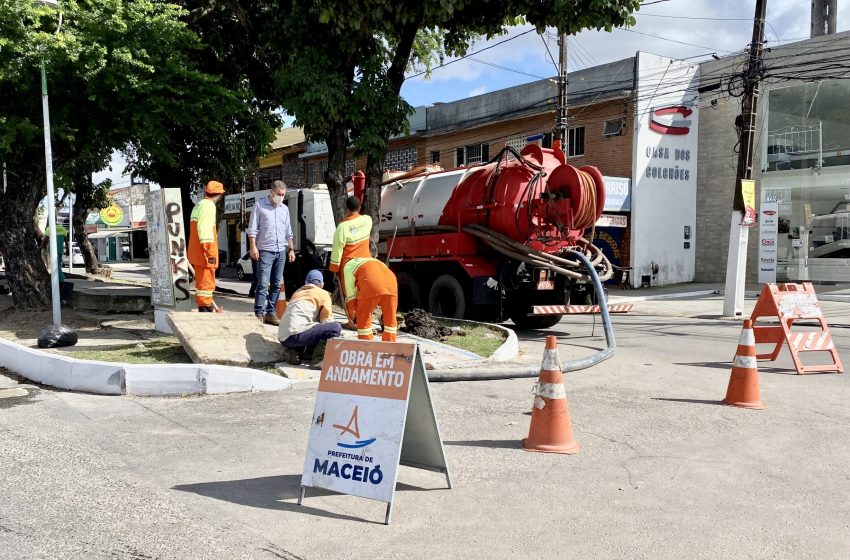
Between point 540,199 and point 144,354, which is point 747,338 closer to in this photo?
point 540,199

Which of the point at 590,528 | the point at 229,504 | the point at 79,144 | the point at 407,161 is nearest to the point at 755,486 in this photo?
the point at 590,528

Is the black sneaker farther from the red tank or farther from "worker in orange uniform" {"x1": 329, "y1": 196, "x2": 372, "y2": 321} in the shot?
the red tank

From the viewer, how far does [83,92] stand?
11.2 m

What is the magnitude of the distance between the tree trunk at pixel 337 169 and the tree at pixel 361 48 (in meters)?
0.02

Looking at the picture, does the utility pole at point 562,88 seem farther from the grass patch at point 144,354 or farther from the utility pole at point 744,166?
the grass patch at point 144,354

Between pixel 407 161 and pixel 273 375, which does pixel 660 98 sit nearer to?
pixel 407 161

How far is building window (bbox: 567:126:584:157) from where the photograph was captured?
2605 centimetres

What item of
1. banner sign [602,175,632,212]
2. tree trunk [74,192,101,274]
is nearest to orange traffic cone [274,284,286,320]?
banner sign [602,175,632,212]

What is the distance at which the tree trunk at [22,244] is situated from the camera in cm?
1249

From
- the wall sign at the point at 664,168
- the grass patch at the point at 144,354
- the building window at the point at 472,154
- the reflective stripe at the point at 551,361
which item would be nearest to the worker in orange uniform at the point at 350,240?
the grass patch at the point at 144,354

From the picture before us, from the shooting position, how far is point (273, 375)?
7438 mm

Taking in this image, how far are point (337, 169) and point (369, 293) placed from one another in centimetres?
490

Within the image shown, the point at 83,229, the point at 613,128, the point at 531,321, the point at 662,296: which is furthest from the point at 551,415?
the point at 83,229

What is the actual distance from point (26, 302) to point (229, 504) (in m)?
10.1
